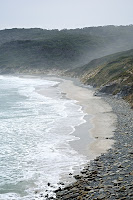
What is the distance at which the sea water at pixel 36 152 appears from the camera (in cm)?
1433

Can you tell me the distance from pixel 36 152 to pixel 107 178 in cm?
719

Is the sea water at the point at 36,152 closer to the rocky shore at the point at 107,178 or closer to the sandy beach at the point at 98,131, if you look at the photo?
the sandy beach at the point at 98,131

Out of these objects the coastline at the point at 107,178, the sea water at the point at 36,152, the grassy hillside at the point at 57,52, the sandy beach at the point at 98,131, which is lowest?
the sea water at the point at 36,152

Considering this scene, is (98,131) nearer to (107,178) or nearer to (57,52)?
(107,178)

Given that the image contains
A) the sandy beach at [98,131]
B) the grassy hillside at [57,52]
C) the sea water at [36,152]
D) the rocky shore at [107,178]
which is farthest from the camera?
the grassy hillside at [57,52]

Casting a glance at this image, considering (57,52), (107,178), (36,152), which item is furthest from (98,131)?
(57,52)

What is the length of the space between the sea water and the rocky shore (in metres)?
0.95

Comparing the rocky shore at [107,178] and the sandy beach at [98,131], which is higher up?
the rocky shore at [107,178]

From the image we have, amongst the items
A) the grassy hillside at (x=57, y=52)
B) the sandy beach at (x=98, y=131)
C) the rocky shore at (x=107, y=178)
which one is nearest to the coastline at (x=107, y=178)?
the rocky shore at (x=107, y=178)

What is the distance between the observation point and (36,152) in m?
19.6

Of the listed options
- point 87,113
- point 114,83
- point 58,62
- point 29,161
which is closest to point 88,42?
point 58,62

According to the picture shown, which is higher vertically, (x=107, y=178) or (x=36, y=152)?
(x=107, y=178)

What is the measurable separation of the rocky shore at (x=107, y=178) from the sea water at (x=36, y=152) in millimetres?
950

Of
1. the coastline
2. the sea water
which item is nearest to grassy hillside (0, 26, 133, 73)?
the sea water
